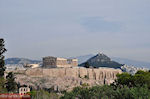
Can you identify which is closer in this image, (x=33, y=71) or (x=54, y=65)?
(x=33, y=71)

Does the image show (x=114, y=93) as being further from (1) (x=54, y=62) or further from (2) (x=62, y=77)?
(1) (x=54, y=62)

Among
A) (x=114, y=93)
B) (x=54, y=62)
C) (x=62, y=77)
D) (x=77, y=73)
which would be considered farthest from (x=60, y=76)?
(x=114, y=93)

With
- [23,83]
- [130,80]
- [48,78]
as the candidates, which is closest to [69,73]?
[48,78]

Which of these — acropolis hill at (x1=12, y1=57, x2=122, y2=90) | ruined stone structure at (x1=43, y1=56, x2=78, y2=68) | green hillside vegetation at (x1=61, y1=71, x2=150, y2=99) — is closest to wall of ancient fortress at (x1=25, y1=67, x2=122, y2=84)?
acropolis hill at (x1=12, y1=57, x2=122, y2=90)

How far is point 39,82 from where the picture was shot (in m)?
50.1

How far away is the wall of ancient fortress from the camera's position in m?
55.4

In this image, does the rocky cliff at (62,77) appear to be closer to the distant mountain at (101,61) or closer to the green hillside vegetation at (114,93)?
the green hillside vegetation at (114,93)

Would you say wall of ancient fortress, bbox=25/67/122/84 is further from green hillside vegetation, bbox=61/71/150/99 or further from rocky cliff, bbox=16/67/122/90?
green hillside vegetation, bbox=61/71/150/99

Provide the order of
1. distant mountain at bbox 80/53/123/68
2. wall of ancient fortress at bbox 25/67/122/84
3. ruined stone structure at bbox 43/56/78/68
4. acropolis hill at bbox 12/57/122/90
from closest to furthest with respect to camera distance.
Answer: acropolis hill at bbox 12/57/122/90, wall of ancient fortress at bbox 25/67/122/84, ruined stone structure at bbox 43/56/78/68, distant mountain at bbox 80/53/123/68

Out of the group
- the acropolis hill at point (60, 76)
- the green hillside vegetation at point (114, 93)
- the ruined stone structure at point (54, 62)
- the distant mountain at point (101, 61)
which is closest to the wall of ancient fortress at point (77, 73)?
the acropolis hill at point (60, 76)

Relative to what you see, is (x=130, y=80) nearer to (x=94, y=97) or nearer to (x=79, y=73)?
(x=94, y=97)

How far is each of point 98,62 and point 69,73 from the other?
254ft

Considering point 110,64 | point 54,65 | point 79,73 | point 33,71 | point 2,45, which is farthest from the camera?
point 110,64

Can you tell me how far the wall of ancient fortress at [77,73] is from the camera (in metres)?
55.4
